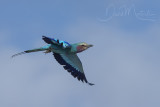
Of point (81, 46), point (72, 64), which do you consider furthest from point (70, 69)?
point (81, 46)

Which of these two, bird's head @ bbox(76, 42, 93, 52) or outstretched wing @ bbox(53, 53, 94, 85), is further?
outstretched wing @ bbox(53, 53, 94, 85)

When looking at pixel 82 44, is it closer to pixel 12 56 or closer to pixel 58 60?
pixel 58 60

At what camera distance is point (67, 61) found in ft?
212

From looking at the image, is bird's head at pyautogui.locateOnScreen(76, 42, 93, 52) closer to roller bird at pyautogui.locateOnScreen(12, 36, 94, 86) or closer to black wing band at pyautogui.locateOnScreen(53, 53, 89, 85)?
roller bird at pyautogui.locateOnScreen(12, 36, 94, 86)

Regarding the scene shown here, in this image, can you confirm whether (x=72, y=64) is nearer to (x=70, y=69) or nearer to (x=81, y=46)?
(x=70, y=69)

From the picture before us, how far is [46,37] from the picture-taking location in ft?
204

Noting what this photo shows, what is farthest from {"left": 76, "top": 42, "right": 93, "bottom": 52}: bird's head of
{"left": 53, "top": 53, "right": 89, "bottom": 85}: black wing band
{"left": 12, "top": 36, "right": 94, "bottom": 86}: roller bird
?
{"left": 53, "top": 53, "right": 89, "bottom": 85}: black wing band

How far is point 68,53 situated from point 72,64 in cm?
157

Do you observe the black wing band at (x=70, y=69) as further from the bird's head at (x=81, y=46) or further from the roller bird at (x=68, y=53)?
the bird's head at (x=81, y=46)

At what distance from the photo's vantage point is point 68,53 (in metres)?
64.2

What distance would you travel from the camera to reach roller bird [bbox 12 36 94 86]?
6281 cm

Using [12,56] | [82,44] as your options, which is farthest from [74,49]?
[12,56]

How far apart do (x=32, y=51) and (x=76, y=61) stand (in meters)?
4.71

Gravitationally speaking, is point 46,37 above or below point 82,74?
above
